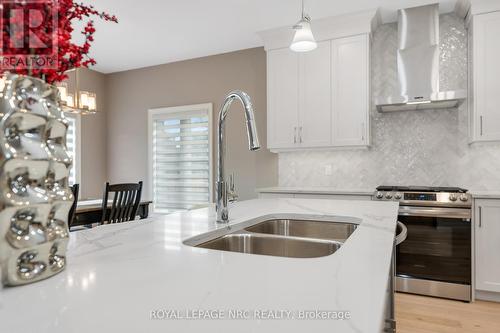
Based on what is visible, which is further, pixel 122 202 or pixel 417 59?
pixel 417 59

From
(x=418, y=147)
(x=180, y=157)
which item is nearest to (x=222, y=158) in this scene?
(x=418, y=147)

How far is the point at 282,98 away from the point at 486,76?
1987 millimetres

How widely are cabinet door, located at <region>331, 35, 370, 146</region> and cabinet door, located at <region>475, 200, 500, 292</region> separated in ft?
3.91

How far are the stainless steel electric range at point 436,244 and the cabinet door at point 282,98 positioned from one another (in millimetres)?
1397

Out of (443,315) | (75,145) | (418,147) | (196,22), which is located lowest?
(443,315)

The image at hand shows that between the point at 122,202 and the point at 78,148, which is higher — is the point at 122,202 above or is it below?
below

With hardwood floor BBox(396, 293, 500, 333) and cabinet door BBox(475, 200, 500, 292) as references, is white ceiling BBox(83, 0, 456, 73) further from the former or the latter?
hardwood floor BBox(396, 293, 500, 333)

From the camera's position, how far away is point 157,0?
3102 mm

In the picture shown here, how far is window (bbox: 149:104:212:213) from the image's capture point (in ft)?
15.3

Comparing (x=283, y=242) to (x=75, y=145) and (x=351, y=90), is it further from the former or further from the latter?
(x=75, y=145)

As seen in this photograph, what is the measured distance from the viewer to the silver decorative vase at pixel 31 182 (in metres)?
0.56

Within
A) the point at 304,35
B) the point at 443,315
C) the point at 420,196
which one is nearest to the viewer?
the point at 304,35

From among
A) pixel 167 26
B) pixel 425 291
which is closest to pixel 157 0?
pixel 167 26

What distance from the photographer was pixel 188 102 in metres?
4.75
